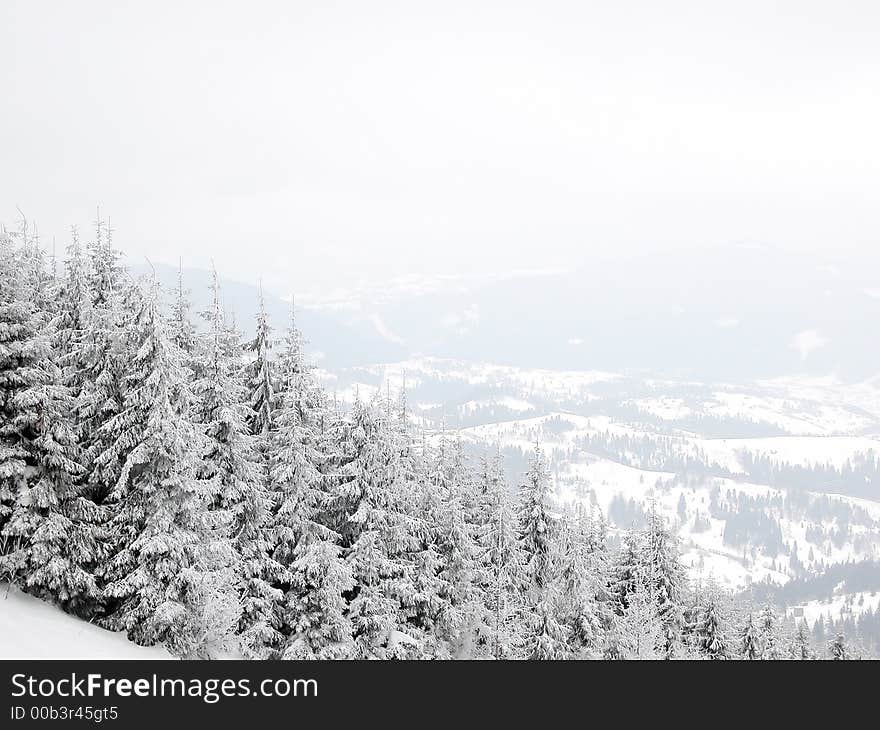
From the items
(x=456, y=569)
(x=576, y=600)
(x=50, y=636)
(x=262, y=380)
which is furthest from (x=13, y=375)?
(x=576, y=600)

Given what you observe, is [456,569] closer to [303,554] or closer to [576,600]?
[576,600]

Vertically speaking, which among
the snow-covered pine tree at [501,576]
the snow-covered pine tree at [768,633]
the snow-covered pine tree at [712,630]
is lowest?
the snow-covered pine tree at [768,633]

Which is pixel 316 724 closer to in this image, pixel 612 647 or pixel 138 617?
pixel 138 617

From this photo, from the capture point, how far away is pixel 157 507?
63.6 feet

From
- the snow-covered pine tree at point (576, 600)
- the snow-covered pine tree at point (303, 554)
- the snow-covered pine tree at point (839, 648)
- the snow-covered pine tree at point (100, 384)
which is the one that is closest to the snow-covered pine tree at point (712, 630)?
the snow-covered pine tree at point (576, 600)

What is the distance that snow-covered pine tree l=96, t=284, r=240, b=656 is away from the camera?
62.2 feet

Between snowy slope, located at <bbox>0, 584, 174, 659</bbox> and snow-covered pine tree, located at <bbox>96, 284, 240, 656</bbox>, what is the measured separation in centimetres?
88

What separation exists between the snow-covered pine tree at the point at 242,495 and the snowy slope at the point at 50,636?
12.3ft

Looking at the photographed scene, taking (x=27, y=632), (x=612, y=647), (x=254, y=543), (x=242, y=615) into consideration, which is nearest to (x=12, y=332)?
(x=27, y=632)

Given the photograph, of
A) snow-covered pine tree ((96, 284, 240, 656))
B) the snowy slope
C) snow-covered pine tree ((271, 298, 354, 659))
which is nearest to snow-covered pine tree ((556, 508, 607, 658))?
snow-covered pine tree ((271, 298, 354, 659))

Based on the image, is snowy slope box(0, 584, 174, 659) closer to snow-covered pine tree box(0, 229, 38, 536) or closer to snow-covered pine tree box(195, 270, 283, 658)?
snow-covered pine tree box(0, 229, 38, 536)

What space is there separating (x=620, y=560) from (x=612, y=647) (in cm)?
854

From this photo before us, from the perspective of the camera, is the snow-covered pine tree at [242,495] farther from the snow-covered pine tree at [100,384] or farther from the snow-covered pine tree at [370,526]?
the snow-covered pine tree at [370,526]

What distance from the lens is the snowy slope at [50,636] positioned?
16.1 metres
